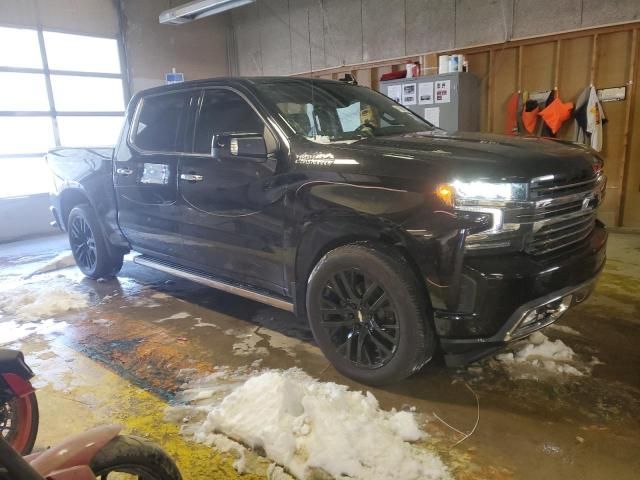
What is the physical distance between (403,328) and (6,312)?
12.1 ft

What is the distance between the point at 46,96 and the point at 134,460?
8.99 m

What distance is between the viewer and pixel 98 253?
4809mm

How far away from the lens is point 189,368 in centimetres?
306

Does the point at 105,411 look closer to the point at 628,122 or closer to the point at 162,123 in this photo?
the point at 162,123

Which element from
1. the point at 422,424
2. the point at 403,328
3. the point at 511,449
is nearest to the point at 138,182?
the point at 403,328

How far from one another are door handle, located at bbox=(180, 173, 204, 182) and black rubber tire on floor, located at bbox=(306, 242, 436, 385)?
3.91 feet

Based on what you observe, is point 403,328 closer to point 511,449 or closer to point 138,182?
point 511,449

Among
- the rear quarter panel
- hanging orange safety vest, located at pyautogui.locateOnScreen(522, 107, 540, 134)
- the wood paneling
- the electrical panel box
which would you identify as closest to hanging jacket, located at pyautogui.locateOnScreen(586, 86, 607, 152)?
the wood paneling

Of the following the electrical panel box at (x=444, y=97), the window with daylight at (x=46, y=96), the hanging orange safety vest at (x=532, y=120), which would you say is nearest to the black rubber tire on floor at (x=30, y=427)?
the electrical panel box at (x=444, y=97)

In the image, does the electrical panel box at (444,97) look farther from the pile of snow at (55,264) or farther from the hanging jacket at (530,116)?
the pile of snow at (55,264)

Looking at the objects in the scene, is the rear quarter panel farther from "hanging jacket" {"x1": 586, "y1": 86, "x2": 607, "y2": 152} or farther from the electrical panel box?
"hanging jacket" {"x1": 586, "y1": 86, "x2": 607, "y2": 152}

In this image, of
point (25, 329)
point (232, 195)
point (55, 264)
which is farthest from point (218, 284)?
point (55, 264)

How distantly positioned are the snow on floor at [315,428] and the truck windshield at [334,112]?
1.45m

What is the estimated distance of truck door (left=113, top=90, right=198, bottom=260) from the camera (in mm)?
3648
